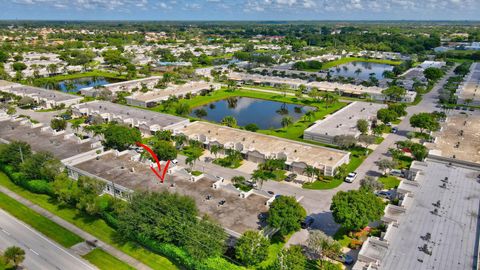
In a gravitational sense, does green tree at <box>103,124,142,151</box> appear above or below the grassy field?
above

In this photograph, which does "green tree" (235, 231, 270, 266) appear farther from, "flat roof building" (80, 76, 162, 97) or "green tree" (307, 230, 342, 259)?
"flat roof building" (80, 76, 162, 97)

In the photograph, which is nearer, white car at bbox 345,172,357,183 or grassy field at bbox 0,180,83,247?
grassy field at bbox 0,180,83,247

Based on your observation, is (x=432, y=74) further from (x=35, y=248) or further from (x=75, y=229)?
(x=35, y=248)

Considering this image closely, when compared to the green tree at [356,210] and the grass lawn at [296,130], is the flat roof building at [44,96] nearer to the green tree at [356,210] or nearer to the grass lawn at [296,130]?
the grass lawn at [296,130]

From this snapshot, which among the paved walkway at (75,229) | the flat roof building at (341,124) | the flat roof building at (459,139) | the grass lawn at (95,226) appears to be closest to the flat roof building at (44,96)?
the grass lawn at (95,226)

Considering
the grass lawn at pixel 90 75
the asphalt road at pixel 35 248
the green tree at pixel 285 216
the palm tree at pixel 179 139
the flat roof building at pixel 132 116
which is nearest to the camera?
the asphalt road at pixel 35 248

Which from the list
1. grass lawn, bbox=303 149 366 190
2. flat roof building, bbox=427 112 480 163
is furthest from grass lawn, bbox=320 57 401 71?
grass lawn, bbox=303 149 366 190

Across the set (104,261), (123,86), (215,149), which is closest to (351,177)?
(215,149)
